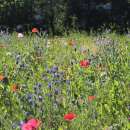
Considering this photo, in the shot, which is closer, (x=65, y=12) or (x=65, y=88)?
(x=65, y=88)

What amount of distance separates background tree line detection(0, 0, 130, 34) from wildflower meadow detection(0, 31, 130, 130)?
4.44 metres

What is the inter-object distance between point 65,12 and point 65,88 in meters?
6.25

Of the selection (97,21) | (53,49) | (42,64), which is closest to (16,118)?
(42,64)

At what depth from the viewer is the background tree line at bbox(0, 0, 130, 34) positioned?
1075 cm

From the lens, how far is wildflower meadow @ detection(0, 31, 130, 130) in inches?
146

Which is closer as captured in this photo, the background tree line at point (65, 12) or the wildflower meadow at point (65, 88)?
the wildflower meadow at point (65, 88)

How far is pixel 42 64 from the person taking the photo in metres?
5.59

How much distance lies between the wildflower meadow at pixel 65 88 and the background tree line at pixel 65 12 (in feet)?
14.6

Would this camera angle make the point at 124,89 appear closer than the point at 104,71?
Yes

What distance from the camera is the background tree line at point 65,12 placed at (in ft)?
35.3

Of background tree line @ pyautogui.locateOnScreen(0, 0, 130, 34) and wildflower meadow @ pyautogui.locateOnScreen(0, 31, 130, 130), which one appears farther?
background tree line @ pyautogui.locateOnScreen(0, 0, 130, 34)

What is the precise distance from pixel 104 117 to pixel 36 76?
1287 mm

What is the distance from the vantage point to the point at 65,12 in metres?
10.7

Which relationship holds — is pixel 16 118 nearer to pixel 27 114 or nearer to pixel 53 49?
pixel 27 114
